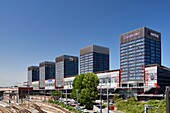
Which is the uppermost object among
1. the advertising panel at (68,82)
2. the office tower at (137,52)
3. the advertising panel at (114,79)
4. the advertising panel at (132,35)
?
the advertising panel at (132,35)

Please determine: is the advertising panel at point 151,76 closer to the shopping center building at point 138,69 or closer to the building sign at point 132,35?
the shopping center building at point 138,69

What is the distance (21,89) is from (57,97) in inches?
2127

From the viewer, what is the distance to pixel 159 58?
5576 inches

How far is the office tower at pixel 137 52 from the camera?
411 feet

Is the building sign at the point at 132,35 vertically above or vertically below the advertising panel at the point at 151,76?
above

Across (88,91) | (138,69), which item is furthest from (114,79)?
(88,91)

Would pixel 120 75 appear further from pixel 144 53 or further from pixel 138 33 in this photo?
pixel 138 33

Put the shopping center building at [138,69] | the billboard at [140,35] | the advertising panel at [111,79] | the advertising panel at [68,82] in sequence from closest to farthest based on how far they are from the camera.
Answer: the shopping center building at [138,69], the advertising panel at [111,79], the billboard at [140,35], the advertising panel at [68,82]

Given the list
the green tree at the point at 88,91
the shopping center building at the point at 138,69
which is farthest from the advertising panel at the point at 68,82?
the green tree at the point at 88,91

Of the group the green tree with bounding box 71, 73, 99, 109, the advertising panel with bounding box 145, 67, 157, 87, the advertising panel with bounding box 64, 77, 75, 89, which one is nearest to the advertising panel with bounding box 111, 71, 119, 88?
the advertising panel with bounding box 145, 67, 157, 87

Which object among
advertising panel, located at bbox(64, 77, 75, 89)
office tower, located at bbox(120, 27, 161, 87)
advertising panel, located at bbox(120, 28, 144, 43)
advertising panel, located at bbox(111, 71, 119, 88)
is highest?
advertising panel, located at bbox(120, 28, 144, 43)

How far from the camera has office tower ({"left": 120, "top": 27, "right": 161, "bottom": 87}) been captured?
411ft

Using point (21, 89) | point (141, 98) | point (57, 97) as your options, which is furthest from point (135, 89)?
point (21, 89)

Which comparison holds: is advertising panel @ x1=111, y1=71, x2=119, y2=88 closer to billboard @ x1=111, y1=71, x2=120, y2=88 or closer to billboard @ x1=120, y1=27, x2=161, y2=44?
billboard @ x1=111, y1=71, x2=120, y2=88
